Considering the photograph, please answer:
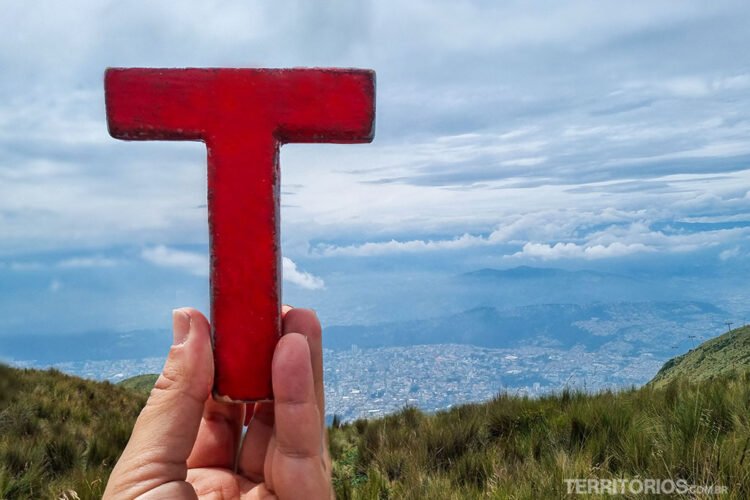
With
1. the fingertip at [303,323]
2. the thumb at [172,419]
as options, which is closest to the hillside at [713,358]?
the fingertip at [303,323]

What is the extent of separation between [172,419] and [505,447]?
368cm

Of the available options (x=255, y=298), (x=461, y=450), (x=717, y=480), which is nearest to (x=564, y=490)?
(x=717, y=480)

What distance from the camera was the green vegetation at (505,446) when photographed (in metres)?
3.65

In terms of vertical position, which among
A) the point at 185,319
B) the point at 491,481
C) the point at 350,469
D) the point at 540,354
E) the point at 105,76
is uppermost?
the point at 105,76

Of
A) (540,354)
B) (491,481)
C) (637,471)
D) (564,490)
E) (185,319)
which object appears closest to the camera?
(185,319)

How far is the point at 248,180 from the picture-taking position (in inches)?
92.5

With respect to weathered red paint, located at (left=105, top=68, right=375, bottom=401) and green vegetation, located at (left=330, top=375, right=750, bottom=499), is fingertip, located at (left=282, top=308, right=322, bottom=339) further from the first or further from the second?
green vegetation, located at (left=330, top=375, right=750, bottom=499)

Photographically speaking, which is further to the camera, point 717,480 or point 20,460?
point 20,460

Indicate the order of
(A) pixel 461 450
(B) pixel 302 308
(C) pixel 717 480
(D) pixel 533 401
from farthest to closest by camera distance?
(D) pixel 533 401 → (A) pixel 461 450 → (C) pixel 717 480 → (B) pixel 302 308

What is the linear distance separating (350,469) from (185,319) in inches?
147

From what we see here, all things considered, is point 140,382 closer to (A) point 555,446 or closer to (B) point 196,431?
(A) point 555,446

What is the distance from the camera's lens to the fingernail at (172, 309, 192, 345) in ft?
7.59

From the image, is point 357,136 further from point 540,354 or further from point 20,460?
point 540,354

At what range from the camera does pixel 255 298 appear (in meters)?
2.35
